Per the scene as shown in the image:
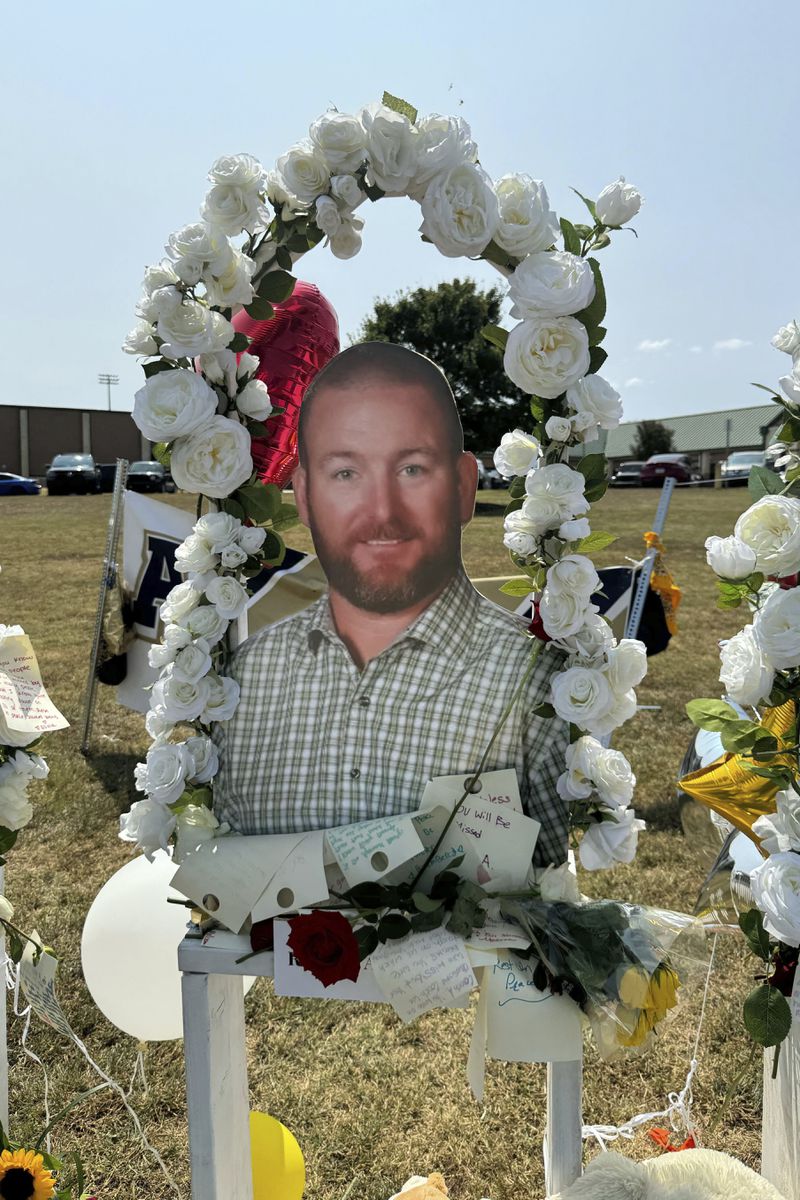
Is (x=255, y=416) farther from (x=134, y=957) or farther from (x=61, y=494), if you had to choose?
(x=61, y=494)

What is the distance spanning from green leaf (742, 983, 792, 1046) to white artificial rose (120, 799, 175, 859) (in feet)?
3.37

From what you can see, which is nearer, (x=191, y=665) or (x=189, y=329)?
(x=189, y=329)

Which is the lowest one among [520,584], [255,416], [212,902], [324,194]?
[212,902]

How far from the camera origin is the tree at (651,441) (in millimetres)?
29031

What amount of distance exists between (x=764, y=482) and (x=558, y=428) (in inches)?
13.5

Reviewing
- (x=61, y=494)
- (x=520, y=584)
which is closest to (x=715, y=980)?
(x=520, y=584)

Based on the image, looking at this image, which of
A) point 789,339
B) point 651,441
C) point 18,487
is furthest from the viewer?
point 651,441

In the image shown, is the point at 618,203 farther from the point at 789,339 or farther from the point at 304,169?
the point at 304,169

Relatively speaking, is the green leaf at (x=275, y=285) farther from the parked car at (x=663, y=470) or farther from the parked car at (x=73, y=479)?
the parked car at (x=73, y=479)

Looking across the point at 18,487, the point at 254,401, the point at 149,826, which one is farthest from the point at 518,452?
the point at 18,487

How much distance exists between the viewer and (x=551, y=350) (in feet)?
5.03

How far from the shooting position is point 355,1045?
2.61 metres

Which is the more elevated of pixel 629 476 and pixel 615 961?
pixel 615 961

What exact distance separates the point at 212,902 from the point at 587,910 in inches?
25.6
